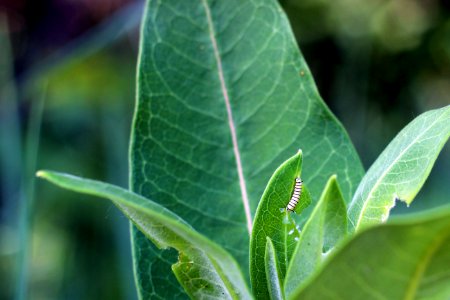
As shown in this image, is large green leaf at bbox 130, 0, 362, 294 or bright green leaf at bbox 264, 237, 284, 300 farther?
large green leaf at bbox 130, 0, 362, 294

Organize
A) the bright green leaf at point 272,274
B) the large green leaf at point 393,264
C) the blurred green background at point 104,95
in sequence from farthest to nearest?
the blurred green background at point 104,95 < the bright green leaf at point 272,274 < the large green leaf at point 393,264

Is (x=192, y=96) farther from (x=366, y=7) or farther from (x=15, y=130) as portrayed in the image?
(x=366, y=7)

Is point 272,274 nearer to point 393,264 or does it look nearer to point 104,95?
point 393,264

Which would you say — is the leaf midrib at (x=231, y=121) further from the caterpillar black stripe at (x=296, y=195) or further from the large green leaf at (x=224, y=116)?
the caterpillar black stripe at (x=296, y=195)

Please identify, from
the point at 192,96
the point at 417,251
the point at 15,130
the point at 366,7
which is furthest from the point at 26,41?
the point at 417,251

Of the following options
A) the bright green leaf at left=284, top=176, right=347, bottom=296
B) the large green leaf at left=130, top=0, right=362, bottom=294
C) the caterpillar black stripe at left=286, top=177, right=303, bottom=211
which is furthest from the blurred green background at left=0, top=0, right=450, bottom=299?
the bright green leaf at left=284, top=176, right=347, bottom=296

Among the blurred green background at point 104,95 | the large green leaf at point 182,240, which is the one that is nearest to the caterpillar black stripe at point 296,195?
the large green leaf at point 182,240

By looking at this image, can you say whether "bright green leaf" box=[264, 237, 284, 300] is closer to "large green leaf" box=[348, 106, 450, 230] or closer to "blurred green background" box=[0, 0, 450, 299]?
"large green leaf" box=[348, 106, 450, 230]
